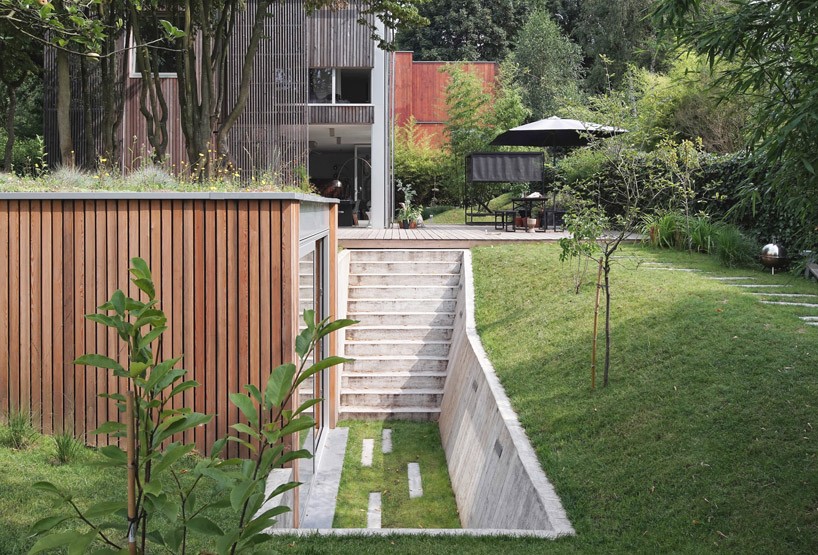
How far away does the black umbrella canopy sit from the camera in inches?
683

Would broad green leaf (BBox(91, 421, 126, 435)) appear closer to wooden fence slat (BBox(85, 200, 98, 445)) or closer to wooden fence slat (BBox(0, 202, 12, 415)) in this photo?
wooden fence slat (BBox(85, 200, 98, 445))

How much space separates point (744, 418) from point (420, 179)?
21271mm

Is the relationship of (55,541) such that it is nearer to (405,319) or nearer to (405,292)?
(405,319)

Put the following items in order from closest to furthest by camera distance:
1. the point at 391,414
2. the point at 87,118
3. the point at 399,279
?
the point at 391,414 < the point at 399,279 < the point at 87,118

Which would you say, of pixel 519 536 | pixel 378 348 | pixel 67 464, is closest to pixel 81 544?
pixel 519 536

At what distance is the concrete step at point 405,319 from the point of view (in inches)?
495

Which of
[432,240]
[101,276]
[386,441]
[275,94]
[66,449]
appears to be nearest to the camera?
[66,449]

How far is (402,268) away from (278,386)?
1237 cm

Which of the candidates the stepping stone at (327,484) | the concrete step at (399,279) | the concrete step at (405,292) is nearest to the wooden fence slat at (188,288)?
the stepping stone at (327,484)

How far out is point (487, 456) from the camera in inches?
293

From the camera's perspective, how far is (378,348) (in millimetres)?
12180

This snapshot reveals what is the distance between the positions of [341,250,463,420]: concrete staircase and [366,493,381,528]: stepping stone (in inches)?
127

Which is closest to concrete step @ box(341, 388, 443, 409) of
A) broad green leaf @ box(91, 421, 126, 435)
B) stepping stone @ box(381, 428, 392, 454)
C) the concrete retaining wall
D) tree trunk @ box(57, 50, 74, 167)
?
the concrete retaining wall

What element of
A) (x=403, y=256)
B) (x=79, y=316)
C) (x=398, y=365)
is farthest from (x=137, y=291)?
(x=403, y=256)
